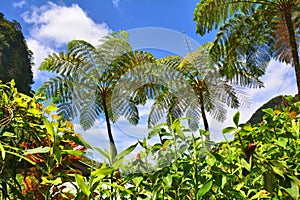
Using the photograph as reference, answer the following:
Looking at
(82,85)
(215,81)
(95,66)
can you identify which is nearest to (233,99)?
(215,81)

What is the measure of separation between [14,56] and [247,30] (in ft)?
61.1

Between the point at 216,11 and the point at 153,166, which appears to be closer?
the point at 153,166

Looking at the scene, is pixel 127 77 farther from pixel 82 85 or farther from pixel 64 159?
pixel 64 159

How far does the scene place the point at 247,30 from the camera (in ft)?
31.1

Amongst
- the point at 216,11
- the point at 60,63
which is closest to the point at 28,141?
the point at 216,11

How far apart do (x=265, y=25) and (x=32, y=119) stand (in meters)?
9.88

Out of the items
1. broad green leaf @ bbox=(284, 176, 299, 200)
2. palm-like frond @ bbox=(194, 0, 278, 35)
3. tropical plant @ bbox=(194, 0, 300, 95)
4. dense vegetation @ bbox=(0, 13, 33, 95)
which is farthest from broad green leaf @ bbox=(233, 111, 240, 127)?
dense vegetation @ bbox=(0, 13, 33, 95)

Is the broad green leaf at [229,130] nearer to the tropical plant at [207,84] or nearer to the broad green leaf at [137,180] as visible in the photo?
the broad green leaf at [137,180]

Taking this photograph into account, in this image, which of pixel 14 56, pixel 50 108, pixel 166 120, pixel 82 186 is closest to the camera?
pixel 82 186

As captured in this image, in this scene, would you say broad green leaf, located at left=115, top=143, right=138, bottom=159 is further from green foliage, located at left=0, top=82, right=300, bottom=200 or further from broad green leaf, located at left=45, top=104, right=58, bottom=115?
broad green leaf, located at left=45, top=104, right=58, bottom=115

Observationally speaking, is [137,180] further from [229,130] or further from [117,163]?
[229,130]

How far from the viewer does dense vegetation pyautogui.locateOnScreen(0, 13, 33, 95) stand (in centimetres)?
2294

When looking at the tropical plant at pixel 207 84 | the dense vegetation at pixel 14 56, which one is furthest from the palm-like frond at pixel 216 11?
the dense vegetation at pixel 14 56

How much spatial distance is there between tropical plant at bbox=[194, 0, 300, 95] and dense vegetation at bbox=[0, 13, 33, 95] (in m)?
15.8
